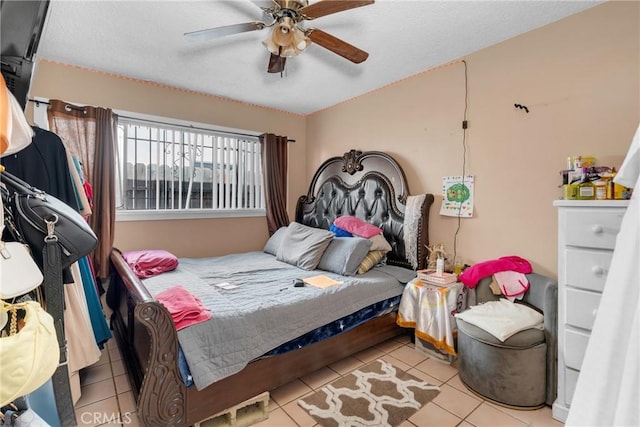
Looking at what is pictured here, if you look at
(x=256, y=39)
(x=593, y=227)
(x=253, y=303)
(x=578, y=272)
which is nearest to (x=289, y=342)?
(x=253, y=303)

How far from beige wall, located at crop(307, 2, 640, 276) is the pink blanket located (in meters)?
0.12

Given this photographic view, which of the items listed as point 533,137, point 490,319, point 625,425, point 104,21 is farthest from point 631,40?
point 104,21

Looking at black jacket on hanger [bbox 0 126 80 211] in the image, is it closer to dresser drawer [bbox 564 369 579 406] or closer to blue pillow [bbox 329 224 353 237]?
blue pillow [bbox 329 224 353 237]

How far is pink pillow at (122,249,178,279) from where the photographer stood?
7.63 feet

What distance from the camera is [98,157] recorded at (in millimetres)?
2656

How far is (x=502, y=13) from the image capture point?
6.32 ft

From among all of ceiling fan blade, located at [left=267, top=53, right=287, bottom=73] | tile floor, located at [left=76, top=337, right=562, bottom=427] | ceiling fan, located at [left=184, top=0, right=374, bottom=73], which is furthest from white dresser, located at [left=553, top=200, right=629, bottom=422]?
ceiling fan blade, located at [left=267, top=53, right=287, bottom=73]

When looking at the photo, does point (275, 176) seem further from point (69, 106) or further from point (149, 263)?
point (69, 106)

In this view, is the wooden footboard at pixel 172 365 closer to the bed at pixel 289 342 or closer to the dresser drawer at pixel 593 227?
the bed at pixel 289 342

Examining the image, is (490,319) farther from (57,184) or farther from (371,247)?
(57,184)

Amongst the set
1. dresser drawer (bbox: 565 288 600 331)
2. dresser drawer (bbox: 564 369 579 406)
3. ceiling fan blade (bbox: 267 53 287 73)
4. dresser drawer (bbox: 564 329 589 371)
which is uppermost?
ceiling fan blade (bbox: 267 53 287 73)

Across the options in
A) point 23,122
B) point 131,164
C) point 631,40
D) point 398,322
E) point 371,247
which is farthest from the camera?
point 131,164

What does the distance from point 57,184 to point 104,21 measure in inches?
45.8

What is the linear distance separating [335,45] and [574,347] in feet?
7.28
